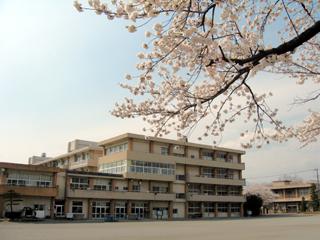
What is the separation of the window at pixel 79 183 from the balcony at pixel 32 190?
2.99 metres

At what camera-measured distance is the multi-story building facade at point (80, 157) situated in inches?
1994

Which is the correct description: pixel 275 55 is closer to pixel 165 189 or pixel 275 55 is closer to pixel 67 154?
pixel 165 189

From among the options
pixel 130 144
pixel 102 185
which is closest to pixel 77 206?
pixel 102 185

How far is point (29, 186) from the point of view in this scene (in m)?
35.6

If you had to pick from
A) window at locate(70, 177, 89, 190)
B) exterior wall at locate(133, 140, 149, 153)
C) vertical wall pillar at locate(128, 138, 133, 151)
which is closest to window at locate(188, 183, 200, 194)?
exterior wall at locate(133, 140, 149, 153)

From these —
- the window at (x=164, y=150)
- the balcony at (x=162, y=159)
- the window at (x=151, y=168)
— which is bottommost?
the window at (x=151, y=168)

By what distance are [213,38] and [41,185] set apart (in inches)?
1361

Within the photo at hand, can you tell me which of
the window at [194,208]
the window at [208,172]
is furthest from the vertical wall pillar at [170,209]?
the window at [208,172]

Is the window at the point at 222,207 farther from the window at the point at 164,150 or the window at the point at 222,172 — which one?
the window at the point at 164,150

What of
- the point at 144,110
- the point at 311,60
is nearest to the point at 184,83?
the point at 144,110

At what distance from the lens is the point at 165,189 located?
4700 centimetres

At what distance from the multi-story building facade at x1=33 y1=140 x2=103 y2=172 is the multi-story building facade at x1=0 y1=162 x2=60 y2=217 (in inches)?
499

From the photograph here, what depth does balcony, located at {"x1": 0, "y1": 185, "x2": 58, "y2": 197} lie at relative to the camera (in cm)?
3391

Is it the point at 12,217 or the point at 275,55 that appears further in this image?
the point at 12,217
